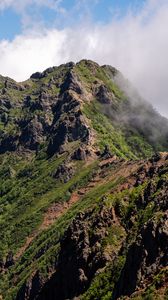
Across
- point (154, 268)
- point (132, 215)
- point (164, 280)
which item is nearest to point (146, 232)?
point (154, 268)

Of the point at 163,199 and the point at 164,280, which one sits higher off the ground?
the point at 163,199

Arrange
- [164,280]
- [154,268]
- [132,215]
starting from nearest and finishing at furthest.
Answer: [164,280] < [154,268] < [132,215]

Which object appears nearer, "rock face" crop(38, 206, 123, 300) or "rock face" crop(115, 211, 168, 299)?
"rock face" crop(115, 211, 168, 299)

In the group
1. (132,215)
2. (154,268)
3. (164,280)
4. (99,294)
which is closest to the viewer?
(164,280)

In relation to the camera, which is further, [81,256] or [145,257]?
[81,256]

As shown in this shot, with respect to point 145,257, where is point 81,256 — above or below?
above

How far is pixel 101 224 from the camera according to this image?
17862cm

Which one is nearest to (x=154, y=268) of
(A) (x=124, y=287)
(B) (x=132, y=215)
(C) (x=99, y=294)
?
(A) (x=124, y=287)

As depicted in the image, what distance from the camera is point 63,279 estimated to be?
18050 centimetres

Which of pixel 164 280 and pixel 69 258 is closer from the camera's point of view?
pixel 164 280

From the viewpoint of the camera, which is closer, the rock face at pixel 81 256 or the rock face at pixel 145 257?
the rock face at pixel 145 257

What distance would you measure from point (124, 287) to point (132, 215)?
4121cm

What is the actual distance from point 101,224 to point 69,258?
12737 mm

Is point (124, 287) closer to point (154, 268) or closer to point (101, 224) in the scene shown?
point (154, 268)
